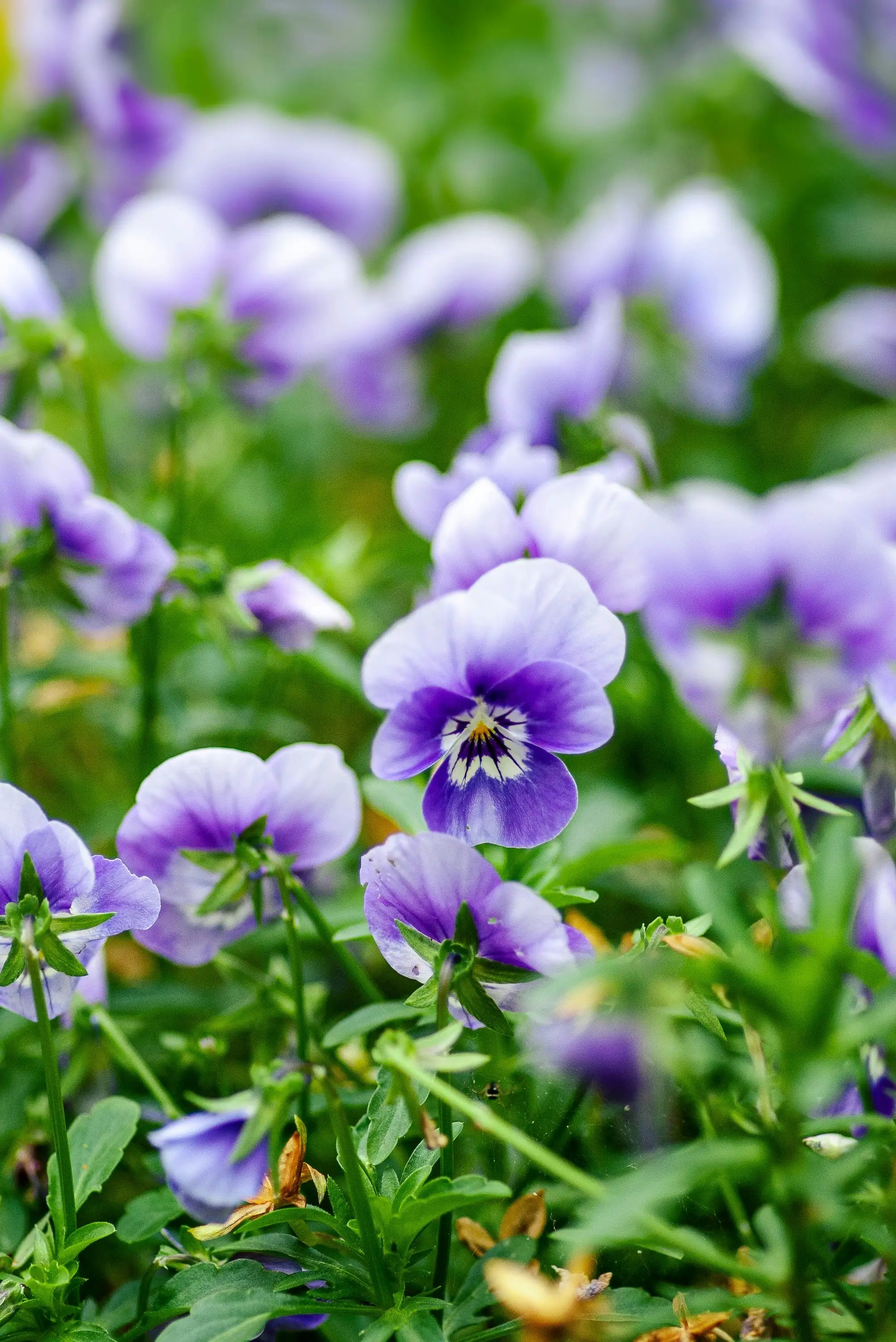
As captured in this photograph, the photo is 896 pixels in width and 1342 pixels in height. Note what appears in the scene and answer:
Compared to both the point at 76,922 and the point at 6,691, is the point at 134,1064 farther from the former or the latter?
the point at 6,691

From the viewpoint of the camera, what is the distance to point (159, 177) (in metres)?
1.80

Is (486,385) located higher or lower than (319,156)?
lower

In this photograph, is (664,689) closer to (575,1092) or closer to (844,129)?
(575,1092)

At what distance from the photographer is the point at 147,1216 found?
2.27 ft

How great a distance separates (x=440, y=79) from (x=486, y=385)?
858mm

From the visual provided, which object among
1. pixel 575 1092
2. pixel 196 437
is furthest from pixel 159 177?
pixel 575 1092

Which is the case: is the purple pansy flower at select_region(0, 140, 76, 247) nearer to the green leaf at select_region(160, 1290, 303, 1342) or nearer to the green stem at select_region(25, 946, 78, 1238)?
the green stem at select_region(25, 946, 78, 1238)


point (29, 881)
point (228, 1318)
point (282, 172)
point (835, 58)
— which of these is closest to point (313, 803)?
point (29, 881)

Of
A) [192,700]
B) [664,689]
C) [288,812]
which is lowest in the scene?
[192,700]

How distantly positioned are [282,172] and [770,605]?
1.36m

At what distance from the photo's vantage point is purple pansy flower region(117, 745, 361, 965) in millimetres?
655

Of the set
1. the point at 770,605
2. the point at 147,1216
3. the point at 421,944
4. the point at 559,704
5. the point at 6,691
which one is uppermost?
the point at 770,605

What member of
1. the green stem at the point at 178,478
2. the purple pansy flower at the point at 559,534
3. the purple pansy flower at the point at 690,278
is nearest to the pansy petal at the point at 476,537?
the purple pansy flower at the point at 559,534

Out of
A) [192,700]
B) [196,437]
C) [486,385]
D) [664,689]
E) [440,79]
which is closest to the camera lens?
[664,689]
